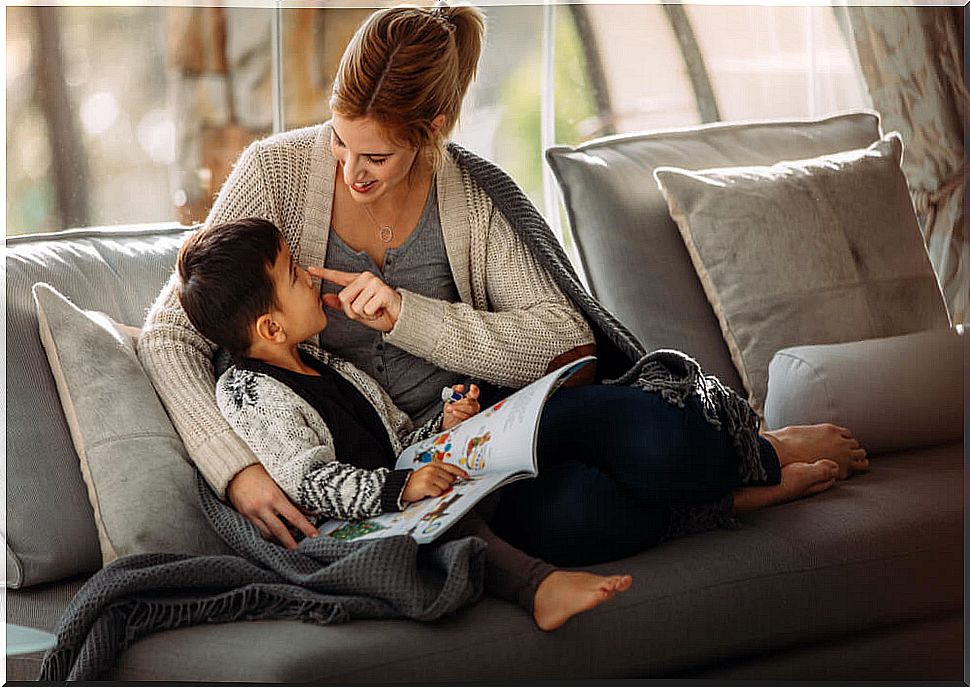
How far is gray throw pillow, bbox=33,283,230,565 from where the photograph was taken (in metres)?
1.44

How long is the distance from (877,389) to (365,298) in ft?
2.88

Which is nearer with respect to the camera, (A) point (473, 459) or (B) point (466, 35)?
(A) point (473, 459)

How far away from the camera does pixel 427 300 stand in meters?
1.66

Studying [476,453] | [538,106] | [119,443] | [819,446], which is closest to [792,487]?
[819,446]

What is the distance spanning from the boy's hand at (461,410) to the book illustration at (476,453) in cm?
12

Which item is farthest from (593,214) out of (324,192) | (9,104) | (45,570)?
(9,104)

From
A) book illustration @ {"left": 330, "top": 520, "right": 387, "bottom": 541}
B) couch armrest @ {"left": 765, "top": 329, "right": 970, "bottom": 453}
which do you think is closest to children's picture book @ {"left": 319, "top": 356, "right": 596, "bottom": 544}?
book illustration @ {"left": 330, "top": 520, "right": 387, "bottom": 541}

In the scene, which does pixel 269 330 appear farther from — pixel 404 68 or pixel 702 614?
pixel 702 614

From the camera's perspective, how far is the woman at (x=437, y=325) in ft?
4.87

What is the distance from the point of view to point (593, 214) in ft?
6.93

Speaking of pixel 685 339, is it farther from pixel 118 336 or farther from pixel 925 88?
pixel 925 88

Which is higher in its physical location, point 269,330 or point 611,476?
point 269,330

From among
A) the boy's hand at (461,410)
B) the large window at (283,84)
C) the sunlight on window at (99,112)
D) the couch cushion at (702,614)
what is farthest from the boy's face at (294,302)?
the sunlight on window at (99,112)

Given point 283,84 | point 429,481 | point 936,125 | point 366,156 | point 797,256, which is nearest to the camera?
point 429,481
